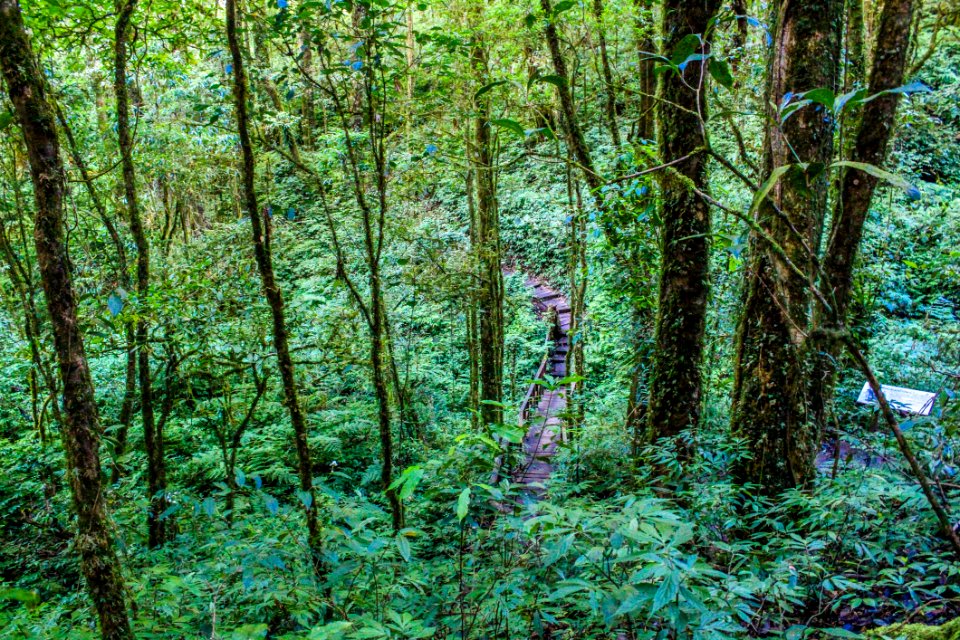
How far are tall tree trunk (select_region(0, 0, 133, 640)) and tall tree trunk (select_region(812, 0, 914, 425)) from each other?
16.6ft

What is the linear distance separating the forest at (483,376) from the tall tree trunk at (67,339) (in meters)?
0.02

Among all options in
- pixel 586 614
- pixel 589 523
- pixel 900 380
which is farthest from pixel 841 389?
pixel 589 523

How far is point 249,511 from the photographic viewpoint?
669 cm

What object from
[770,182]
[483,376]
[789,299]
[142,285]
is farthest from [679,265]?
[142,285]

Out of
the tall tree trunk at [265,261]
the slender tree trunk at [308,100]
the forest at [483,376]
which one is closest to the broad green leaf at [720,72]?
the forest at [483,376]

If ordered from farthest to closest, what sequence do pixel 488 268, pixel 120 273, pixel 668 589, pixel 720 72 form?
1. pixel 488 268
2. pixel 120 273
3. pixel 720 72
4. pixel 668 589

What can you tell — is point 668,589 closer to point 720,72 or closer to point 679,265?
point 720,72

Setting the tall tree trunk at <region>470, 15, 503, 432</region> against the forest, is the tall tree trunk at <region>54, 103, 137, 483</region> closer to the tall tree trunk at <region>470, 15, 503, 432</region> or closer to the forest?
the forest

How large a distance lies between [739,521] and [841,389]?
8.38 metres

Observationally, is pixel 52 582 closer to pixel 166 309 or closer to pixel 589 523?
pixel 166 309

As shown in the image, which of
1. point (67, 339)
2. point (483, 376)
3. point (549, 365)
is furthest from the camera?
point (549, 365)

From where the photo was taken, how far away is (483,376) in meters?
9.12

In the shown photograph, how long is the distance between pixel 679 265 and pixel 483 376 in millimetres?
5044

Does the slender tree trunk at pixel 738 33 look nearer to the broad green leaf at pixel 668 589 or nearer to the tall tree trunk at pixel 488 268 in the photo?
the tall tree trunk at pixel 488 268
